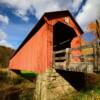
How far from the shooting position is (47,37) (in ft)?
45.8

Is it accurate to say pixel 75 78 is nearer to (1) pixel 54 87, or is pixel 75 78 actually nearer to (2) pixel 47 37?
(1) pixel 54 87

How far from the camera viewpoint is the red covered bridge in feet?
45.8

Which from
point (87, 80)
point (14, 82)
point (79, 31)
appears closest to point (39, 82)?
point (87, 80)

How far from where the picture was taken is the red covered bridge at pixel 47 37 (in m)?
14.0

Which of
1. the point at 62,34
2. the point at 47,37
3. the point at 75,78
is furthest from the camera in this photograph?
the point at 62,34

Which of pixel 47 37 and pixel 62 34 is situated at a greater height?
pixel 62 34

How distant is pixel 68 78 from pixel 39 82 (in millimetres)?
1897

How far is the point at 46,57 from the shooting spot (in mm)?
13820

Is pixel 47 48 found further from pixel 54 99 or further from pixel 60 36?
pixel 60 36

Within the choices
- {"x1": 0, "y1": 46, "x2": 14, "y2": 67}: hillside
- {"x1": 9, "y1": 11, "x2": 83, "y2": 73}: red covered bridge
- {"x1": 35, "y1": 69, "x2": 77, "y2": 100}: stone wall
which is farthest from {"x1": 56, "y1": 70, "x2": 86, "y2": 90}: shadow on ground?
{"x1": 0, "y1": 46, "x2": 14, "y2": 67}: hillside

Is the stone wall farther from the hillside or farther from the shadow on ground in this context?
the hillside

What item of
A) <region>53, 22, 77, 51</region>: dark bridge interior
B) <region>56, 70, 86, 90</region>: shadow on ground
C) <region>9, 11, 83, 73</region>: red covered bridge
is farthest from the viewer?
<region>53, 22, 77, 51</region>: dark bridge interior

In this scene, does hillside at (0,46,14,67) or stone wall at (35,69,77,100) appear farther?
hillside at (0,46,14,67)

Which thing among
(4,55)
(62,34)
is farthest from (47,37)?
(4,55)
